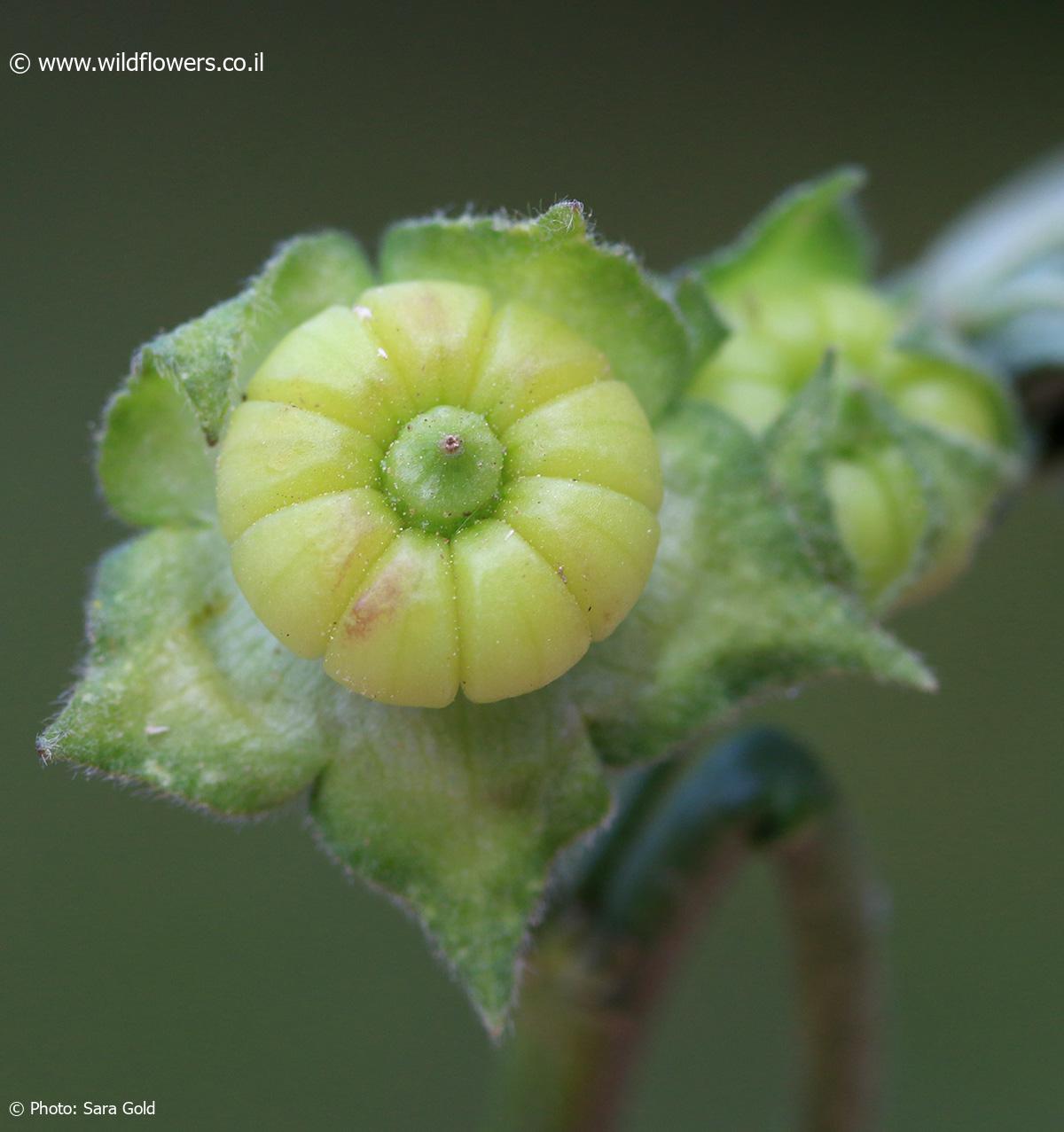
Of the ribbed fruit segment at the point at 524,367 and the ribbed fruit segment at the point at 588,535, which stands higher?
the ribbed fruit segment at the point at 524,367

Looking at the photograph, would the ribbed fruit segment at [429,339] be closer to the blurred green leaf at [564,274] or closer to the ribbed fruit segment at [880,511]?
the blurred green leaf at [564,274]

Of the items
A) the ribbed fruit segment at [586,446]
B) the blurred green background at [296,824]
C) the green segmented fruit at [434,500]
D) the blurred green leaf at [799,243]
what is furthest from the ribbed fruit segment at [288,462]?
the blurred green background at [296,824]

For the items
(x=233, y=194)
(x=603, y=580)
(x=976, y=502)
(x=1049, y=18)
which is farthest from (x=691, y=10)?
(x=603, y=580)

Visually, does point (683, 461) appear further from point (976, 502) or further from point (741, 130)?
point (741, 130)

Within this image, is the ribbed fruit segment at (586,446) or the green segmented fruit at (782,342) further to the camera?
the green segmented fruit at (782,342)

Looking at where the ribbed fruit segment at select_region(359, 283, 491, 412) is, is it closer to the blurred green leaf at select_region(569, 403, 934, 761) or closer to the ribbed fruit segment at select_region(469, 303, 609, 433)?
the ribbed fruit segment at select_region(469, 303, 609, 433)
